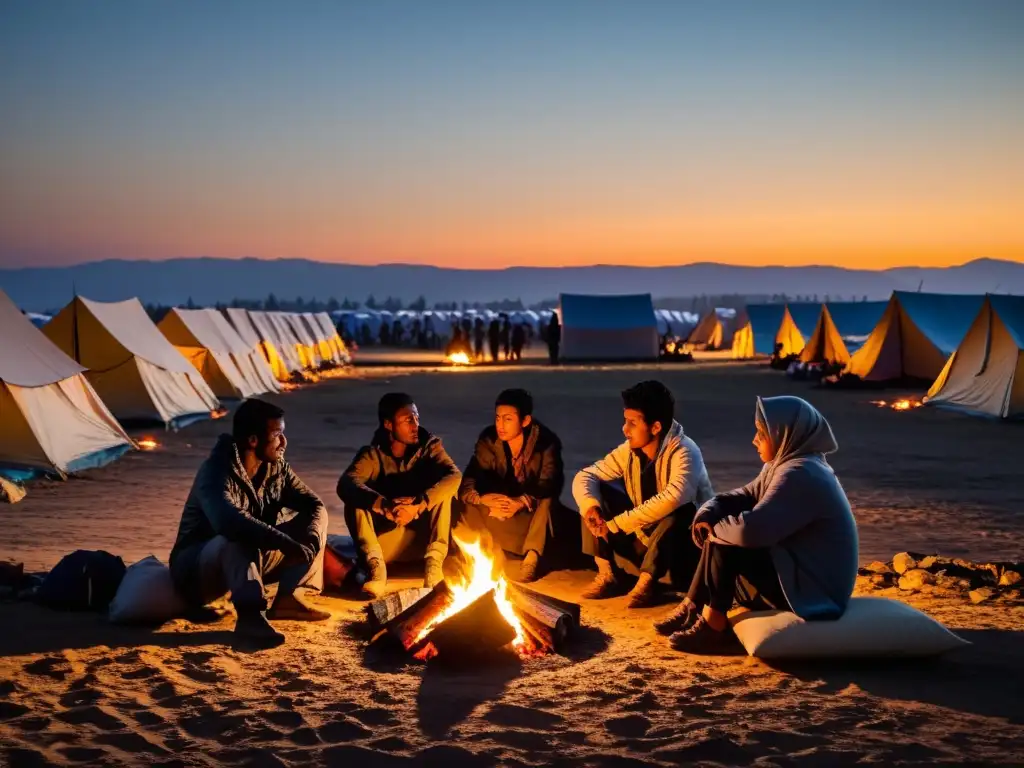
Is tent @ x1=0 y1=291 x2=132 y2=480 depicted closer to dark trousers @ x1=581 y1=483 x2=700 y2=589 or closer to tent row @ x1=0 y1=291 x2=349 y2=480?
tent row @ x1=0 y1=291 x2=349 y2=480

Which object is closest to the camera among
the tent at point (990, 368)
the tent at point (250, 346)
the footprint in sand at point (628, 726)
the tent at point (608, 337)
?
the footprint in sand at point (628, 726)

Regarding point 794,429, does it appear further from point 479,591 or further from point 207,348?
point 207,348

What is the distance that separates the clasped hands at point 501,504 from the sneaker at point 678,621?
4.67 ft

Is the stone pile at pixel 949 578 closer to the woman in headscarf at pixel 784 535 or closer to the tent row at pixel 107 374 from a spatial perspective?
the woman in headscarf at pixel 784 535

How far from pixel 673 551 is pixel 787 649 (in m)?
1.33

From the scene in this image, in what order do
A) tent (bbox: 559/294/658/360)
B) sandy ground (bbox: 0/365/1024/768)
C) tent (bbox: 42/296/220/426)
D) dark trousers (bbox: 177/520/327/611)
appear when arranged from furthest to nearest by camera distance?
1. tent (bbox: 559/294/658/360)
2. tent (bbox: 42/296/220/426)
3. dark trousers (bbox: 177/520/327/611)
4. sandy ground (bbox: 0/365/1024/768)

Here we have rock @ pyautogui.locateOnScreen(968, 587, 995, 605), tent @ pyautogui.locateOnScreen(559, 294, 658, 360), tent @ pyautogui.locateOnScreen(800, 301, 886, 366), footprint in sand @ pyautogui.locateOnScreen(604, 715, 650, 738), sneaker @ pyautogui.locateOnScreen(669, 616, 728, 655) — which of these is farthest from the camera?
tent @ pyautogui.locateOnScreen(559, 294, 658, 360)

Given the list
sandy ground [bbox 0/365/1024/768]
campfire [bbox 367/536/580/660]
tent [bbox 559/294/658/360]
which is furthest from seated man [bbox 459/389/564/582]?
tent [bbox 559/294/658/360]

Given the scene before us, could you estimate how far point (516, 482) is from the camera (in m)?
6.62

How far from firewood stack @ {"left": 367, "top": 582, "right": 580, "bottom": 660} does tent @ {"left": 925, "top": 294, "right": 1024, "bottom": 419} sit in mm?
15134

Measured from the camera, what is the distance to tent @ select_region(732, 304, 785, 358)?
43594mm

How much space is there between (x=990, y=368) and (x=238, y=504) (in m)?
17.3

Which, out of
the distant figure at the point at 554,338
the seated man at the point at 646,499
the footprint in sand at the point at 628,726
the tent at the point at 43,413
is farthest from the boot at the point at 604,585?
the distant figure at the point at 554,338

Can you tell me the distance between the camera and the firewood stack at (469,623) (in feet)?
15.9
